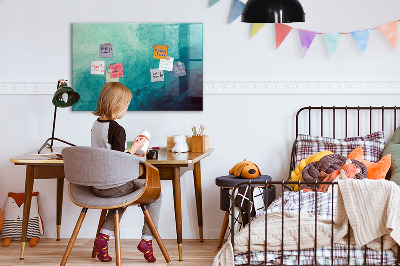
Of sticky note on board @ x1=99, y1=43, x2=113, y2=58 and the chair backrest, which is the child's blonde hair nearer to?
the chair backrest

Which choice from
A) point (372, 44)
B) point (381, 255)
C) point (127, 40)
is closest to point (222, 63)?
point (127, 40)

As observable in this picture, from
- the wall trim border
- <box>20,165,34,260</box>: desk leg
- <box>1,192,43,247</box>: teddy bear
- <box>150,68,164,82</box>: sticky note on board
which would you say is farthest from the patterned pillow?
<box>1,192,43,247</box>: teddy bear

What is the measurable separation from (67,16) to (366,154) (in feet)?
7.59

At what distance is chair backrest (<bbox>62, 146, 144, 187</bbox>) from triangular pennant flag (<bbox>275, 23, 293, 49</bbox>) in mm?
1540

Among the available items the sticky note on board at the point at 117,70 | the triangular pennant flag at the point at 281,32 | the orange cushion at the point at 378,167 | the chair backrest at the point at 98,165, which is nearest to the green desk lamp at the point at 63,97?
the sticky note on board at the point at 117,70

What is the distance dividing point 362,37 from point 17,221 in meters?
2.74

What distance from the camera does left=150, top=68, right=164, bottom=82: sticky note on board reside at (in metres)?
4.36

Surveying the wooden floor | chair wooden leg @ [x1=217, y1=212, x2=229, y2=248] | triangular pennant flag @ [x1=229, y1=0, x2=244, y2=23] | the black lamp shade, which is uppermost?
triangular pennant flag @ [x1=229, y1=0, x2=244, y2=23]

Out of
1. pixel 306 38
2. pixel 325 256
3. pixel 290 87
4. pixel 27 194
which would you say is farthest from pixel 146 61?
pixel 325 256

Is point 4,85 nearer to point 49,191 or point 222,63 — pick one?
point 49,191

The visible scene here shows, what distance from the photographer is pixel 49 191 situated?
4.46 m

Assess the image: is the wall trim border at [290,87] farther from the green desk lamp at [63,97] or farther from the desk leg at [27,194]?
the desk leg at [27,194]

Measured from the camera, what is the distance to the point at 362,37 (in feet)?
14.0

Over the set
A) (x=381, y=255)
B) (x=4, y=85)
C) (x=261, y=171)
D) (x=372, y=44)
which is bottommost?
(x=381, y=255)
